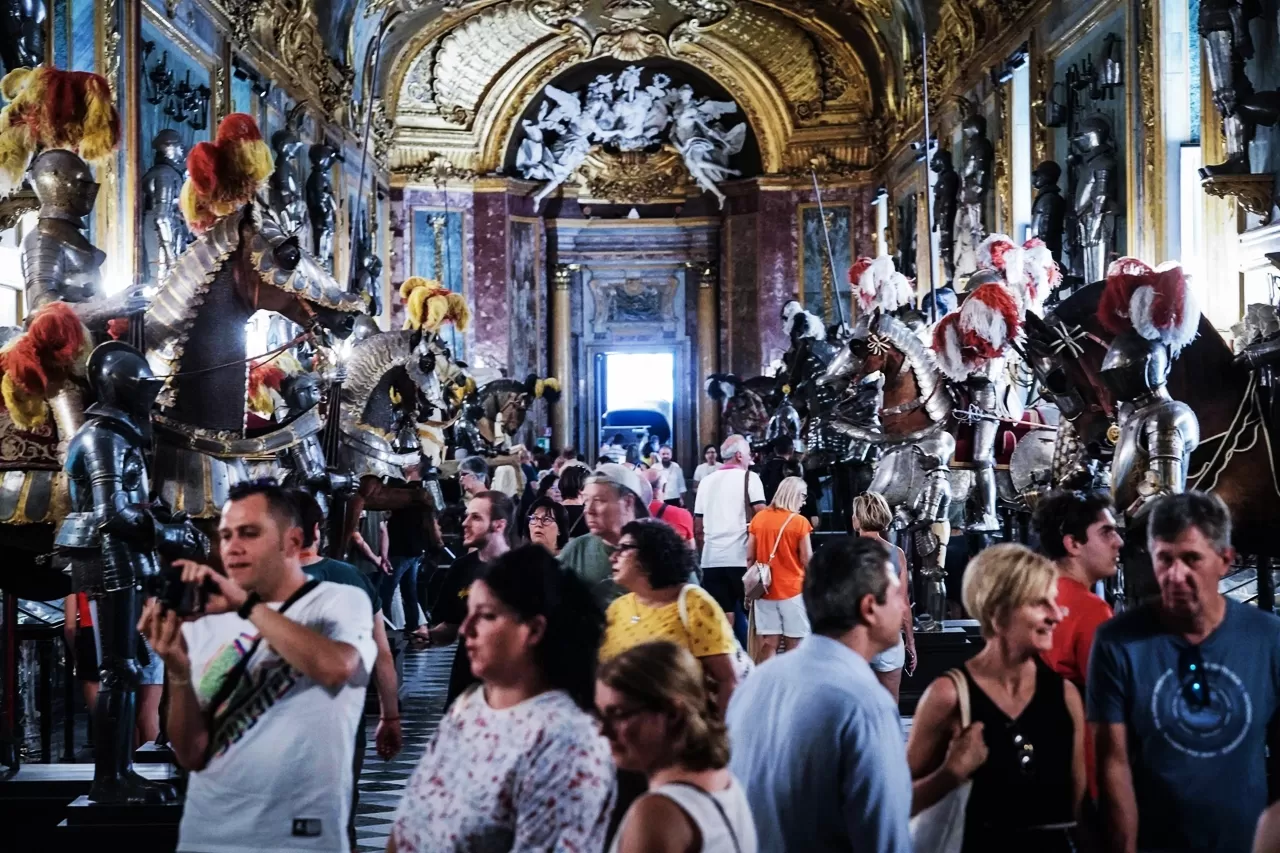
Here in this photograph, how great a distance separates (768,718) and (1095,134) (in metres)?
12.2

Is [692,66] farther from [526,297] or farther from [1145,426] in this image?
[1145,426]

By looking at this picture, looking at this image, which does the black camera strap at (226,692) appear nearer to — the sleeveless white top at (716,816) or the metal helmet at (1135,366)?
the sleeveless white top at (716,816)

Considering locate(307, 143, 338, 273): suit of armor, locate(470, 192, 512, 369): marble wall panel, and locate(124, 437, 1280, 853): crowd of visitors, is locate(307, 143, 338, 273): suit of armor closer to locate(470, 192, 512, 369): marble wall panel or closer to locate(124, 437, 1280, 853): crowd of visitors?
locate(470, 192, 512, 369): marble wall panel

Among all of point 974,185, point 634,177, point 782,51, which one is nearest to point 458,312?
point 974,185

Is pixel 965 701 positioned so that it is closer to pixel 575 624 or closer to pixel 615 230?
pixel 575 624

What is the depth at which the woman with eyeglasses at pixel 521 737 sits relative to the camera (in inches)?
126

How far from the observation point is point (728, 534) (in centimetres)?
1109

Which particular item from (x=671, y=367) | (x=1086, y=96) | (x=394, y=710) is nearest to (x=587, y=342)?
(x=671, y=367)

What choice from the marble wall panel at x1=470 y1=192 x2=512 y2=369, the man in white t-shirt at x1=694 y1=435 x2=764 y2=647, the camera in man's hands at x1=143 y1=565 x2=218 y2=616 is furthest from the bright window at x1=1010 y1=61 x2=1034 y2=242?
the camera in man's hands at x1=143 y1=565 x2=218 y2=616

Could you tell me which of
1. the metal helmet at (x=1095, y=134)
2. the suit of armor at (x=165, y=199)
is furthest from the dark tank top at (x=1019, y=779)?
the suit of armor at (x=165, y=199)

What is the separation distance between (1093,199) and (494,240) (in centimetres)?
1584

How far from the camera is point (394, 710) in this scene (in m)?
5.44

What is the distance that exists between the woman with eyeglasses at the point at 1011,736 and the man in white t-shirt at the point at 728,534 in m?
7.08

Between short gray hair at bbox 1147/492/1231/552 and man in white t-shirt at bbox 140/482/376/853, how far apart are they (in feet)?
6.65
